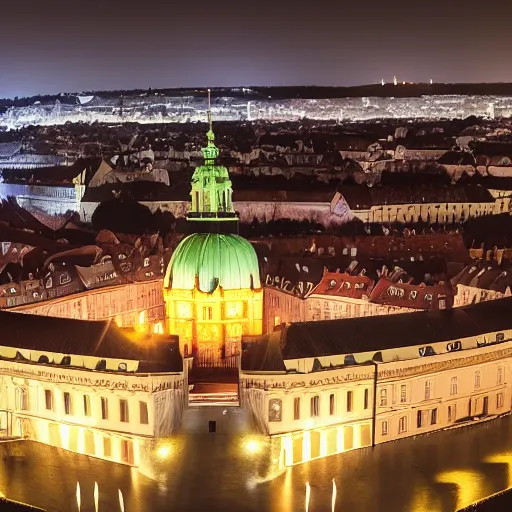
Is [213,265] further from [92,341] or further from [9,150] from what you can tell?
[9,150]

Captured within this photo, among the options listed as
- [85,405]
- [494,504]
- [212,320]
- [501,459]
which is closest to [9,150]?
[212,320]

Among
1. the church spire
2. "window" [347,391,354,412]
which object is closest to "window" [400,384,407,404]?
"window" [347,391,354,412]

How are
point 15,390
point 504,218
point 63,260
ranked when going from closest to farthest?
point 15,390
point 63,260
point 504,218

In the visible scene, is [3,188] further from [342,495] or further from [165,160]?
[342,495]

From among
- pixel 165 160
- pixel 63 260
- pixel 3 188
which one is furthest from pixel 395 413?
pixel 165 160

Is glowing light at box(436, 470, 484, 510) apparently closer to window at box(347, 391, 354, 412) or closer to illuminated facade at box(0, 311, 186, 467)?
window at box(347, 391, 354, 412)
